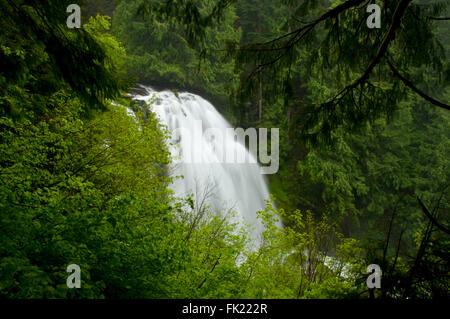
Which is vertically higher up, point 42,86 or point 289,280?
point 42,86

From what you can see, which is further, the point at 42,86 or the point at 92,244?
the point at 42,86

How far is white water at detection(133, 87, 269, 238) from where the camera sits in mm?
13561

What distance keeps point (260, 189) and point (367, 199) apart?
272 inches

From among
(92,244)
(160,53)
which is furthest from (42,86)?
(160,53)

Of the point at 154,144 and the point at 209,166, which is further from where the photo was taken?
the point at 209,166

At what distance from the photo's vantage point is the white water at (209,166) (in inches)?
534

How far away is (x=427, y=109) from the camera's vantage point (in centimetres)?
1947

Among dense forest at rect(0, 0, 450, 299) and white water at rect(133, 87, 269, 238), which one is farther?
white water at rect(133, 87, 269, 238)

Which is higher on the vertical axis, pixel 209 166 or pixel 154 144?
pixel 154 144

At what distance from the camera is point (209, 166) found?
1466 cm

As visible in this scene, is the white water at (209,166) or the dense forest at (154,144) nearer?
the dense forest at (154,144)

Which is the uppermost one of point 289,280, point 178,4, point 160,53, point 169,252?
point 160,53
